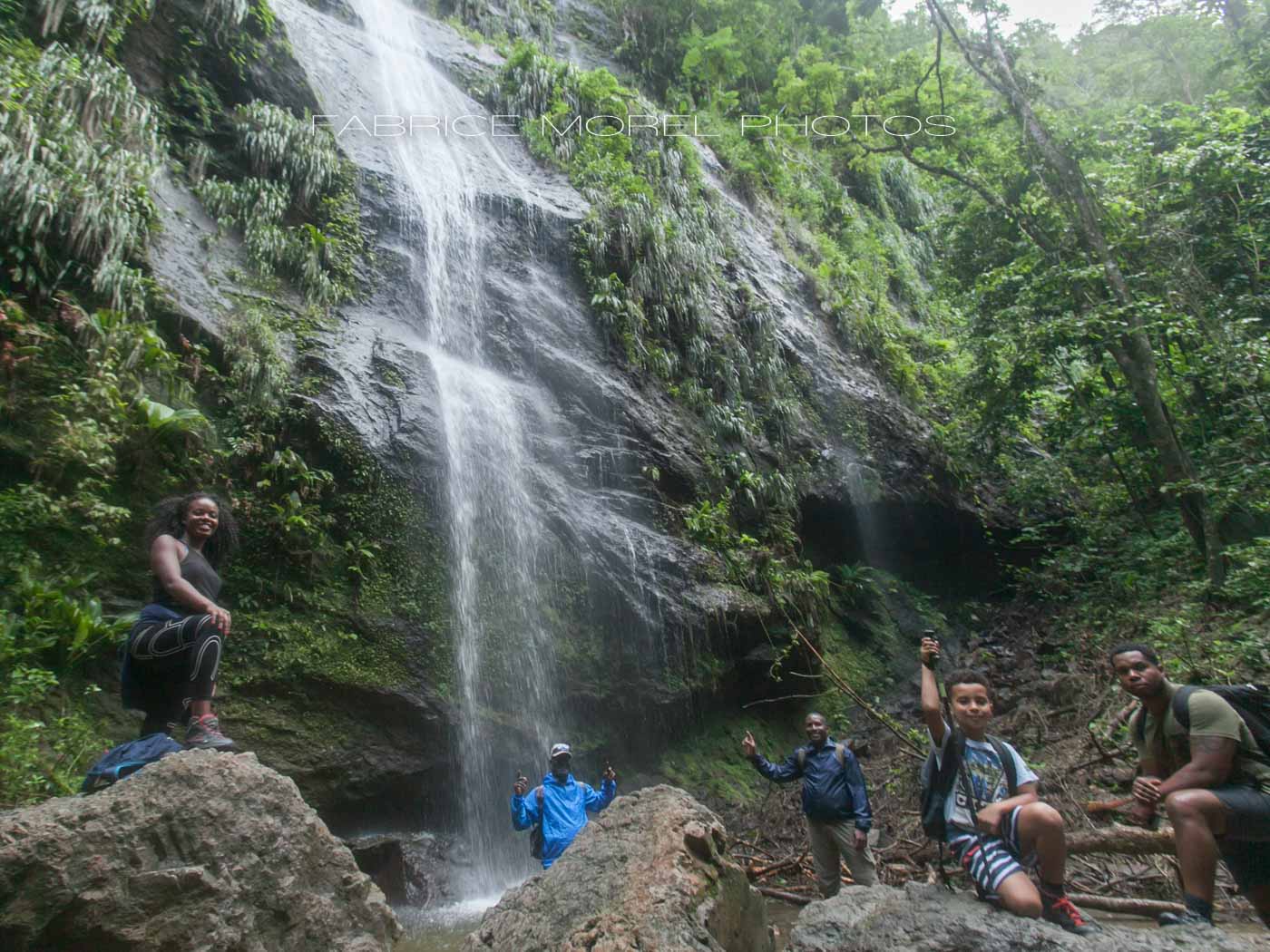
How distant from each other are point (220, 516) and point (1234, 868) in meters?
5.32

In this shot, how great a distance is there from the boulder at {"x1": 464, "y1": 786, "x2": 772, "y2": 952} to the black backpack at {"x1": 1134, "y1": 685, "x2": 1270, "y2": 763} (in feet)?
7.01

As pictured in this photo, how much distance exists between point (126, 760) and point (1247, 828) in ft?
15.9

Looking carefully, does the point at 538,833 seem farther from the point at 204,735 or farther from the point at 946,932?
the point at 946,932

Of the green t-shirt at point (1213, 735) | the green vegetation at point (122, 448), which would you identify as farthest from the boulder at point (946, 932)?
the green vegetation at point (122, 448)

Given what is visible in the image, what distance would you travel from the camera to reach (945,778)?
3012 millimetres

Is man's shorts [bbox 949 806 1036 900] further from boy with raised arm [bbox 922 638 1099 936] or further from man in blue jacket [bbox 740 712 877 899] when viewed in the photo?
man in blue jacket [bbox 740 712 877 899]

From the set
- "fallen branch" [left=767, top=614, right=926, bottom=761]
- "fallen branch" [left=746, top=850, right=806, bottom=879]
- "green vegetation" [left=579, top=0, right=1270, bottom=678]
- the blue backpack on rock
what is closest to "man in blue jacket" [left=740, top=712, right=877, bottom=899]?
"fallen branch" [left=746, top=850, right=806, bottom=879]

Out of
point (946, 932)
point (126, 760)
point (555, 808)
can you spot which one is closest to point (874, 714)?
point (555, 808)

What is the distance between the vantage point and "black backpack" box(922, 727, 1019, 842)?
116 inches

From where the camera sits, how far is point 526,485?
9.12m

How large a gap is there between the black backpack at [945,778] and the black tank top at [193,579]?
3621mm

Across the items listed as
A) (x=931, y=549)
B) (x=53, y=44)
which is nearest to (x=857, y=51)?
(x=931, y=549)

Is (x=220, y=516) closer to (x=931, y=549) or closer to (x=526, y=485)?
(x=526, y=485)

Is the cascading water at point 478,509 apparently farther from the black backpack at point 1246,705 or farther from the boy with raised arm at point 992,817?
the black backpack at point 1246,705
